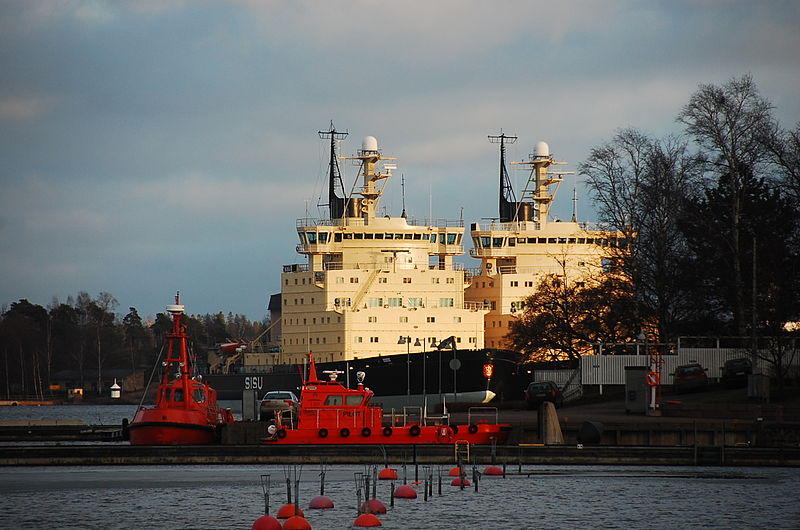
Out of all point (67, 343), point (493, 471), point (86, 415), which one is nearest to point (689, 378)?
point (493, 471)

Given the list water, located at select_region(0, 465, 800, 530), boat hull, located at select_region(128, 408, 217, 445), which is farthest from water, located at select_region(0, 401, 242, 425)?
water, located at select_region(0, 465, 800, 530)

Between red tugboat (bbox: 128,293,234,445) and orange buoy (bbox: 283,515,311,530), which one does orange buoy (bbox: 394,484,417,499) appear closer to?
orange buoy (bbox: 283,515,311,530)

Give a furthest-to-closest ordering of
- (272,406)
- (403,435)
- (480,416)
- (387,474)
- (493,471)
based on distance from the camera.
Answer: (272,406)
(480,416)
(403,435)
(493,471)
(387,474)

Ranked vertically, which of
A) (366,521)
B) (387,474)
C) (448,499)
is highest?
(387,474)

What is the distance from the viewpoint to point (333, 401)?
120 ft

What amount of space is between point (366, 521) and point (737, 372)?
2574 centimetres

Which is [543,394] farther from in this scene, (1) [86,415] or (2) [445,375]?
(1) [86,415]

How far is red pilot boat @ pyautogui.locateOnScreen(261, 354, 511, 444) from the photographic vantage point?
35531mm

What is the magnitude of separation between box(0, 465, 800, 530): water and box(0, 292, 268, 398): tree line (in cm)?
9645

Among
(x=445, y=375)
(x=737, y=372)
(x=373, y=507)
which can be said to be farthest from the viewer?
(x=445, y=375)

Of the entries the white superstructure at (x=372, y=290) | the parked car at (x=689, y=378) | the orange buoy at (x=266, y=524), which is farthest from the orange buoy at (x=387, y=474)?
the white superstructure at (x=372, y=290)

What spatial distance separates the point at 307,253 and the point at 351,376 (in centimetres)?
1033

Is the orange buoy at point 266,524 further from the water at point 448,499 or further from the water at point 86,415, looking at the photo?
the water at point 86,415

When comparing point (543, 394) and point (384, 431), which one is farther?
point (543, 394)
